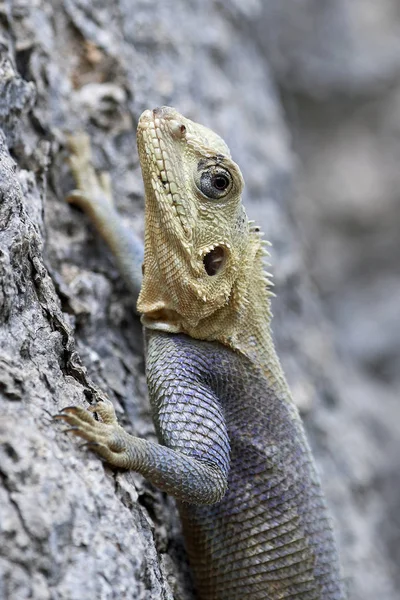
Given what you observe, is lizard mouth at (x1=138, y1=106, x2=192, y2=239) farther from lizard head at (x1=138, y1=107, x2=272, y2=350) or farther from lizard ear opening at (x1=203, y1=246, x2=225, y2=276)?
lizard ear opening at (x1=203, y1=246, x2=225, y2=276)

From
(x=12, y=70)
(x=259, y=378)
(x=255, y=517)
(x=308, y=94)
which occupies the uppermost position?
(x=308, y=94)

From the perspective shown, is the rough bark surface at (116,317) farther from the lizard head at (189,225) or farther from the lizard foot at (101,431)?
the lizard head at (189,225)

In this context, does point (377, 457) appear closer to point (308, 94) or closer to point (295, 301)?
point (295, 301)

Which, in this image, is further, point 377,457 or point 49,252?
point 377,457

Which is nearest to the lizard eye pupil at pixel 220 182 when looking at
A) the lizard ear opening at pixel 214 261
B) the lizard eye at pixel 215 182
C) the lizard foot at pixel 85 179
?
the lizard eye at pixel 215 182

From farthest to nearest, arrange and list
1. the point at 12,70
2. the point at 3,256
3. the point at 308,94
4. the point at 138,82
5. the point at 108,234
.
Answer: the point at 308,94
the point at 138,82
the point at 108,234
the point at 12,70
the point at 3,256

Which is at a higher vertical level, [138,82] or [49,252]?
[138,82]

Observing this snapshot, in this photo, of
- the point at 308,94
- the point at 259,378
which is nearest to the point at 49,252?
the point at 259,378
